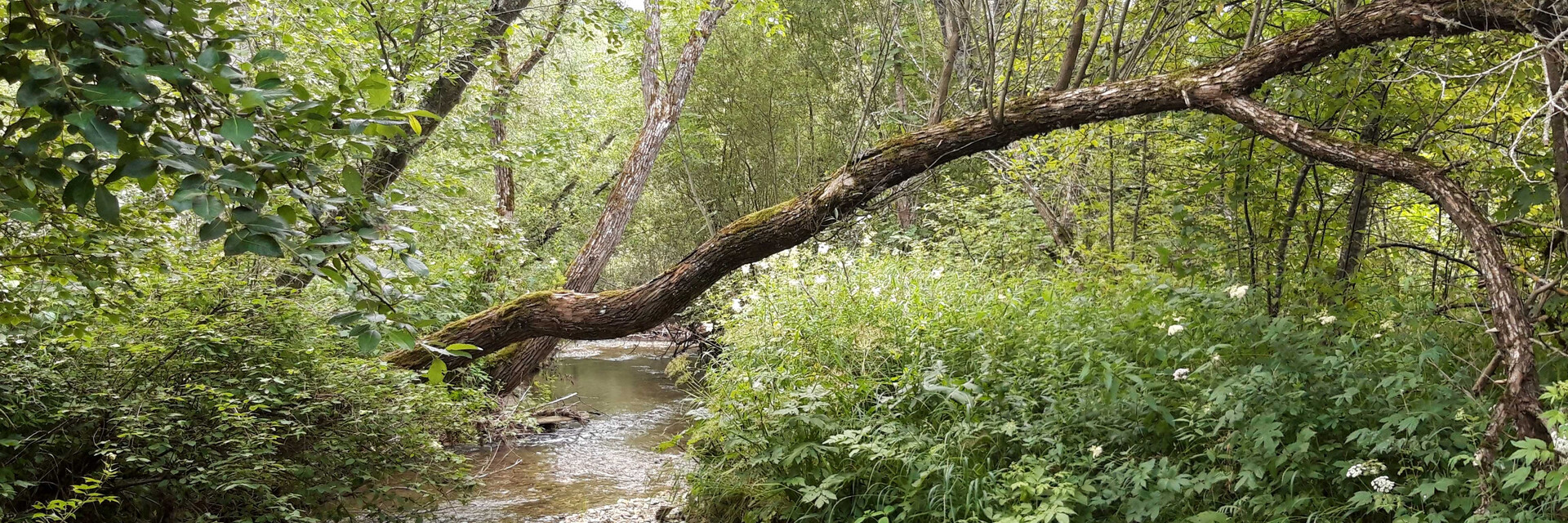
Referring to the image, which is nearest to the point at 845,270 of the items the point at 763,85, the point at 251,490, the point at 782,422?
the point at 782,422

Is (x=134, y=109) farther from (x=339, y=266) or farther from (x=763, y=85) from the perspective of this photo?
(x=763, y=85)

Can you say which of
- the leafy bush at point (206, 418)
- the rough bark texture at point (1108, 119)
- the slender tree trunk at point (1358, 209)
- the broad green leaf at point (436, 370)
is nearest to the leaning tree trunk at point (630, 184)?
the rough bark texture at point (1108, 119)

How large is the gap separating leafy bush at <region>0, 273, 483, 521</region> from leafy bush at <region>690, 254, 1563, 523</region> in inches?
71.7

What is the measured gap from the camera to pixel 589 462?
6988 millimetres

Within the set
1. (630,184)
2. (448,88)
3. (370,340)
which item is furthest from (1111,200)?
(370,340)

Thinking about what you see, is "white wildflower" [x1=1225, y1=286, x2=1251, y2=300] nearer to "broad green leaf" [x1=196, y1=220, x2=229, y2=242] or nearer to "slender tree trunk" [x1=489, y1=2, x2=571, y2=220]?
"broad green leaf" [x1=196, y1=220, x2=229, y2=242]

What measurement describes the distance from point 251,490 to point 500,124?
614 centimetres

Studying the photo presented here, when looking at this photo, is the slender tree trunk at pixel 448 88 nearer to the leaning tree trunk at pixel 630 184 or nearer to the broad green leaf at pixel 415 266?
the leaning tree trunk at pixel 630 184

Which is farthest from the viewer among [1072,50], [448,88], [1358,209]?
[448,88]

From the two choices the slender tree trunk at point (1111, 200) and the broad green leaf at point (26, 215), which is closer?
the broad green leaf at point (26, 215)

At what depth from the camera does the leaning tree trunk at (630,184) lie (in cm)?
741

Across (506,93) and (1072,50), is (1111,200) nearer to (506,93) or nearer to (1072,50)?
(1072,50)

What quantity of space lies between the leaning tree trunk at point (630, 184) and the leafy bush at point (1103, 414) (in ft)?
8.88

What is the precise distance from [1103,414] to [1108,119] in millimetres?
1303
